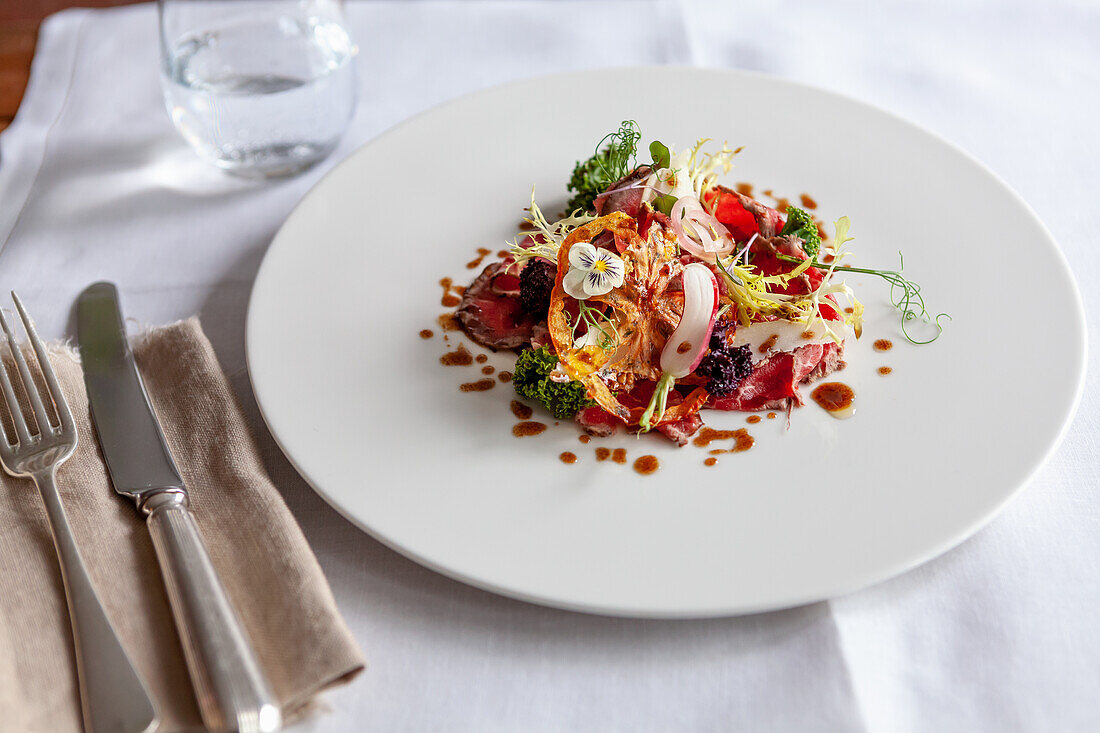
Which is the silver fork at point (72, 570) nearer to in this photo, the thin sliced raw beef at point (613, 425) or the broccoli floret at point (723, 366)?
the thin sliced raw beef at point (613, 425)

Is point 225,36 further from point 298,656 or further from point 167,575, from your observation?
point 298,656

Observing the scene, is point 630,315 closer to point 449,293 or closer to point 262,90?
point 449,293

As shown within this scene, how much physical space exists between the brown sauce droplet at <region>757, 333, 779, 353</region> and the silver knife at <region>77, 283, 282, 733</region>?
1213 mm

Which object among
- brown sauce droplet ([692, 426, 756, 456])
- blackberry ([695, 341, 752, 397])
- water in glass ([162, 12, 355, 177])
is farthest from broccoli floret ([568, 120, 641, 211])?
water in glass ([162, 12, 355, 177])

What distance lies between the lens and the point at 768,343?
2.01 m

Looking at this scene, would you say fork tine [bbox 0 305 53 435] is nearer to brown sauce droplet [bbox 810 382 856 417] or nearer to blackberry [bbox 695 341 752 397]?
blackberry [bbox 695 341 752 397]

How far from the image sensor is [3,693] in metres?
1.43

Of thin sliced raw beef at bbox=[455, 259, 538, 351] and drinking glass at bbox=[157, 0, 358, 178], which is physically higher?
drinking glass at bbox=[157, 0, 358, 178]

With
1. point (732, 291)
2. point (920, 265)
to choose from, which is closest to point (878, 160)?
point (920, 265)

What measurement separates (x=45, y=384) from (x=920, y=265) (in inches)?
81.7

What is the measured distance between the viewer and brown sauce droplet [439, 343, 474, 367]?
202 centimetres

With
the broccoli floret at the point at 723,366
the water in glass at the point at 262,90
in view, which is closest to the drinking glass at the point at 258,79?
the water in glass at the point at 262,90

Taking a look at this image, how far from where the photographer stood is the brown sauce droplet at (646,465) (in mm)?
1765

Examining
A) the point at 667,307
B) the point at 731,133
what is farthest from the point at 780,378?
the point at 731,133
